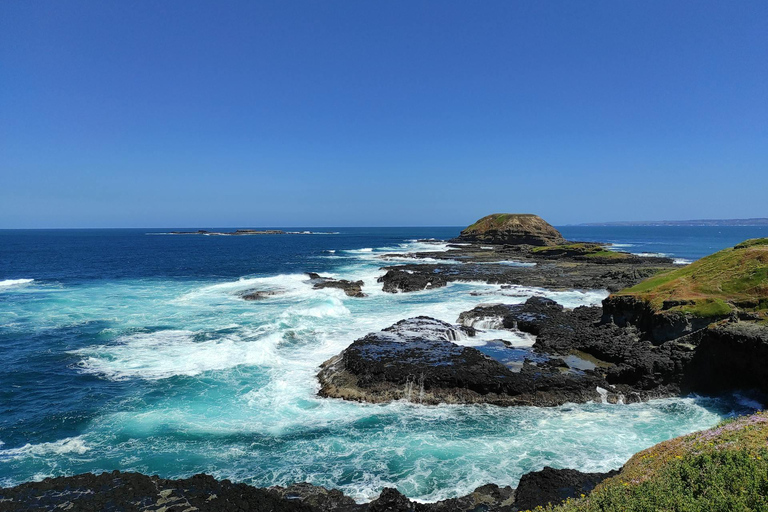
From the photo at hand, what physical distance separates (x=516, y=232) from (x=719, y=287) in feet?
304

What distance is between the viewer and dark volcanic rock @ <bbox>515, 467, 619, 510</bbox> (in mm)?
12250

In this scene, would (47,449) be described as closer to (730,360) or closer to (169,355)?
(169,355)

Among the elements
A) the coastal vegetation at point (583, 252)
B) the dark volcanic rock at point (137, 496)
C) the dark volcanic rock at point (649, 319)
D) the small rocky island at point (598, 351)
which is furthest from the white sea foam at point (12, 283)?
the coastal vegetation at point (583, 252)

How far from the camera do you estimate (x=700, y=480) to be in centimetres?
826

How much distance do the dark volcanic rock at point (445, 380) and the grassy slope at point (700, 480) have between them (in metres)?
10.7

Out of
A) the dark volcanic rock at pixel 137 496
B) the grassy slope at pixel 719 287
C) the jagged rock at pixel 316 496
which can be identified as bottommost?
the jagged rock at pixel 316 496

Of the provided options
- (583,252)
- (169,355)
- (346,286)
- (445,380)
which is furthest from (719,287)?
(583,252)

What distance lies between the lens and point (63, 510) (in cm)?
1153

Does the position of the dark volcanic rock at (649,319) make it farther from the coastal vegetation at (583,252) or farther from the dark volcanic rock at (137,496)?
the coastal vegetation at (583,252)

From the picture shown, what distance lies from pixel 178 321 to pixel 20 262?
74.2 metres

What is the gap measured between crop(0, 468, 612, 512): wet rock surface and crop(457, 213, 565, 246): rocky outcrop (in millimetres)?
106816

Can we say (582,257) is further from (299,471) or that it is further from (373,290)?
(299,471)

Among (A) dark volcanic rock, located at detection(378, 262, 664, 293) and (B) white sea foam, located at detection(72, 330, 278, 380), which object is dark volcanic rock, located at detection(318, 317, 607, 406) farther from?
(A) dark volcanic rock, located at detection(378, 262, 664, 293)

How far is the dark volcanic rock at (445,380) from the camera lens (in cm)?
2142
